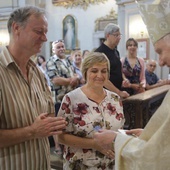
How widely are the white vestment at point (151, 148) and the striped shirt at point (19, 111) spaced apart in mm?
513

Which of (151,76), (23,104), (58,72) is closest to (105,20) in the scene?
(151,76)

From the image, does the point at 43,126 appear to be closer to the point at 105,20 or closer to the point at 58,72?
the point at 58,72

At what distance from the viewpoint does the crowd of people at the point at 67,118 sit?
1.28 m

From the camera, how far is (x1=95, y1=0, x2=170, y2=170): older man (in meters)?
1.20

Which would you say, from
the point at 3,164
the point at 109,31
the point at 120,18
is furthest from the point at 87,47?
the point at 3,164

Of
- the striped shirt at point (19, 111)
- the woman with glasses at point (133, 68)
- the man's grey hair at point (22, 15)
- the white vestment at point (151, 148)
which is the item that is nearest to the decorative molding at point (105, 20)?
the woman with glasses at point (133, 68)

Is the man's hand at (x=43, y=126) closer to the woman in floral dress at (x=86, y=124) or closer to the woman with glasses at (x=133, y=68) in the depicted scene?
the woman in floral dress at (x=86, y=124)

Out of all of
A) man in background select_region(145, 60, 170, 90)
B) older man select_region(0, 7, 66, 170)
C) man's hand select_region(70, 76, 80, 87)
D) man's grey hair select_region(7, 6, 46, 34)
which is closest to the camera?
older man select_region(0, 7, 66, 170)

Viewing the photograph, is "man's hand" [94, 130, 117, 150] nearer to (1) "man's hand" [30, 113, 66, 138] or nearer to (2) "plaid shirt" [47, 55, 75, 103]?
(1) "man's hand" [30, 113, 66, 138]

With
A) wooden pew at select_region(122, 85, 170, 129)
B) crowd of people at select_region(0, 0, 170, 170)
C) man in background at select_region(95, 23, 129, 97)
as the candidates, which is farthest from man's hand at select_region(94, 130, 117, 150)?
wooden pew at select_region(122, 85, 170, 129)

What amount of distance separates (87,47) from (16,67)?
9173 mm

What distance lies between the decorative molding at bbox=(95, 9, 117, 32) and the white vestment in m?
8.74

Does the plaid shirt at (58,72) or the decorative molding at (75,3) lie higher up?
the decorative molding at (75,3)

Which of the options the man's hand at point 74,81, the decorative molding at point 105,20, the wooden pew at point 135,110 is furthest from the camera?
the decorative molding at point 105,20
